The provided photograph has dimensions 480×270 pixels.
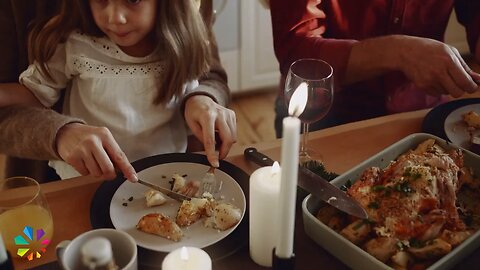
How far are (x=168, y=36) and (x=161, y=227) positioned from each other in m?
0.50

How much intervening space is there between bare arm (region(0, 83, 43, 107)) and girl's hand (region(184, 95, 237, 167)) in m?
0.34

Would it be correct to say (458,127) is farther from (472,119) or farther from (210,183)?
(210,183)

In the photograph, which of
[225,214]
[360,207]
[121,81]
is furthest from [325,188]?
[121,81]

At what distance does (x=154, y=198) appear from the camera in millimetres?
1012

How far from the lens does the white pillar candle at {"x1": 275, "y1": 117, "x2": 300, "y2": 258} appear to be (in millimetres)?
595

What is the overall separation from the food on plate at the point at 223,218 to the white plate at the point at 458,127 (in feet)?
1.67

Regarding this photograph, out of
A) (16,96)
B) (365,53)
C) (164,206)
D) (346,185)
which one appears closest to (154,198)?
(164,206)

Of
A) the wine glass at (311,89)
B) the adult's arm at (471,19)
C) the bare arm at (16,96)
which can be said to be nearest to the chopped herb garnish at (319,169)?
the wine glass at (311,89)

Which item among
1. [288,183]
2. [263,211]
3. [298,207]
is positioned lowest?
[298,207]

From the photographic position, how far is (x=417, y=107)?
59.6 inches

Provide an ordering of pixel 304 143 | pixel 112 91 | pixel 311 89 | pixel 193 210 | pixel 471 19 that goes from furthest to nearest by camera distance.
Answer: pixel 471 19
pixel 112 91
pixel 304 143
pixel 311 89
pixel 193 210

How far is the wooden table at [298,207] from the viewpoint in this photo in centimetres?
92

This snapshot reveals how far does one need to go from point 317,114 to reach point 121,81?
48 cm

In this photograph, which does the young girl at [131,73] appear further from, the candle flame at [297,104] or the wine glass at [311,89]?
the candle flame at [297,104]
